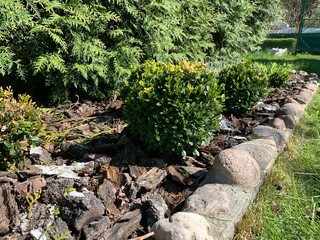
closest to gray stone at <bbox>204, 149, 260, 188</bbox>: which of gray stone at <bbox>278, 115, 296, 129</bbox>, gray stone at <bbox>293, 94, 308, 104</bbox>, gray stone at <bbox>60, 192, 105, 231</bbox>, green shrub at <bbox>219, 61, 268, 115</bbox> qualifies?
gray stone at <bbox>60, 192, 105, 231</bbox>

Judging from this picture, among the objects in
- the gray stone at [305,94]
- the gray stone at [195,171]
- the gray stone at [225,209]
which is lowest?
the gray stone at [305,94]

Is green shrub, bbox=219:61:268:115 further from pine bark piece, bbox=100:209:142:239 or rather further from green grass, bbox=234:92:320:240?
pine bark piece, bbox=100:209:142:239

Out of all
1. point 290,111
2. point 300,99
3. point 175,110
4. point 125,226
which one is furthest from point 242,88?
point 125,226

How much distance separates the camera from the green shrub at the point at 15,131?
233 cm

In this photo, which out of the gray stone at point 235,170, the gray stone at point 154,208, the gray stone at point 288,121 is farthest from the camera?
the gray stone at point 288,121

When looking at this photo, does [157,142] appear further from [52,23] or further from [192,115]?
[52,23]

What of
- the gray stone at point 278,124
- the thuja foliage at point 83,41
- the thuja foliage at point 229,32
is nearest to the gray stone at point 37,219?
the thuja foliage at point 83,41

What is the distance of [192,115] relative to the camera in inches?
110

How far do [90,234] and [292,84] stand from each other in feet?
19.9

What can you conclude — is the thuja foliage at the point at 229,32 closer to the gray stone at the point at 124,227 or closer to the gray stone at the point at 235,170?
the gray stone at the point at 235,170

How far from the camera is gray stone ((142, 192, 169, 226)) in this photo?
7.18 ft

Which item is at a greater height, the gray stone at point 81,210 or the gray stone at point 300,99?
the gray stone at point 81,210

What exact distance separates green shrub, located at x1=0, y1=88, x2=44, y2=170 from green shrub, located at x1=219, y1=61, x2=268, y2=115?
101 inches

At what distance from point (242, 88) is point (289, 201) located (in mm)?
2130
